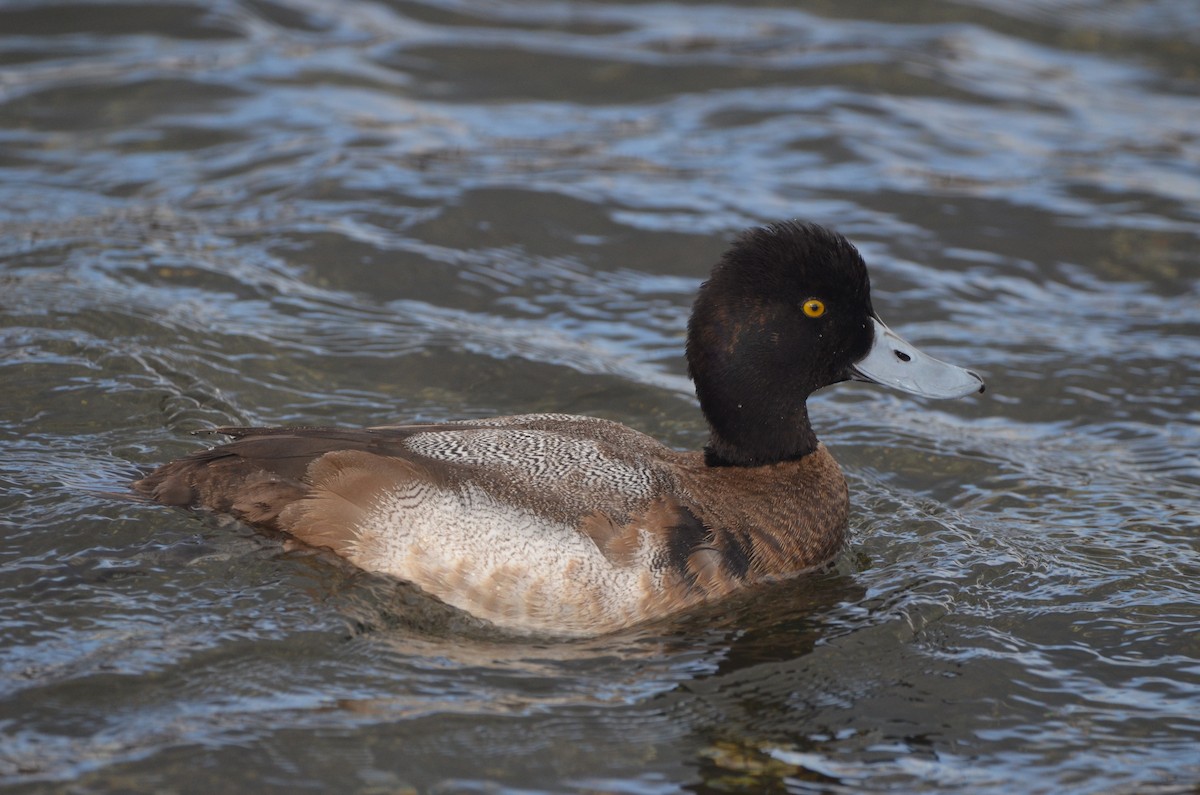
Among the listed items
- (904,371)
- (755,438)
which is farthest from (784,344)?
(904,371)

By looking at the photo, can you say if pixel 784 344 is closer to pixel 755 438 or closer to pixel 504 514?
pixel 755 438

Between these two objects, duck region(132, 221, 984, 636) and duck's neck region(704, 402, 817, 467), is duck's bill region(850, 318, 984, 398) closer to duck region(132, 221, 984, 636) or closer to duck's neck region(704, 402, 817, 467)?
duck region(132, 221, 984, 636)

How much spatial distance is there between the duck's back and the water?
0.47ft

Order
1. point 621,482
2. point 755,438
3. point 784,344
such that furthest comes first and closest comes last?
point 755,438
point 784,344
point 621,482

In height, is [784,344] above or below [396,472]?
above

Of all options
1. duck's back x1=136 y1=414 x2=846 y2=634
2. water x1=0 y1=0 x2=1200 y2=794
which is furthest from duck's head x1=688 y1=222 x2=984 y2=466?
water x1=0 y1=0 x2=1200 y2=794

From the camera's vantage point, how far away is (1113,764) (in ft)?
16.9

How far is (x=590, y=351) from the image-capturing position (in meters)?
8.91

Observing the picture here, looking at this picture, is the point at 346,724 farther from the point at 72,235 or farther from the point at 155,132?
the point at 155,132

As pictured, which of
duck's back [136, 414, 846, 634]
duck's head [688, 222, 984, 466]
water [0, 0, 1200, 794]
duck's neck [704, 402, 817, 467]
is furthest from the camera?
duck's neck [704, 402, 817, 467]

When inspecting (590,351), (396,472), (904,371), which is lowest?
(590,351)

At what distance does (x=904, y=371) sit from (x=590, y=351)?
2667 mm

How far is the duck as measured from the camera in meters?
5.79

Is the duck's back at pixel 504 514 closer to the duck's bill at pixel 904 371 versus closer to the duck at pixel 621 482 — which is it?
the duck at pixel 621 482
